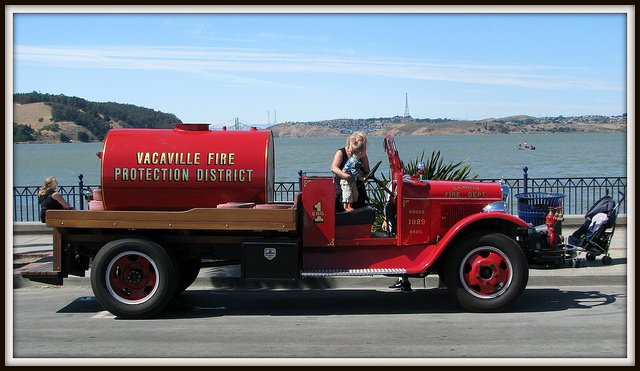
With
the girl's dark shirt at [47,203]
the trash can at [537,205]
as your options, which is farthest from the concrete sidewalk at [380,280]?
the trash can at [537,205]

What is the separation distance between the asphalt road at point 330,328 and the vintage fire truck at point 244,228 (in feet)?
1.56

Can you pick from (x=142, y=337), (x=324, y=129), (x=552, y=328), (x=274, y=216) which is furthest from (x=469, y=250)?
(x=324, y=129)

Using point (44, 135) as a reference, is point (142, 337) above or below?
below

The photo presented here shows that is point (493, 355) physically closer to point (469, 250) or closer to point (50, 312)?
point (469, 250)

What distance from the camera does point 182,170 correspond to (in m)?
7.05

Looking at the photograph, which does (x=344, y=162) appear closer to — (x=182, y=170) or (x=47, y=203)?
(x=182, y=170)

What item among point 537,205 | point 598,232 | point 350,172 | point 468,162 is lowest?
point 598,232

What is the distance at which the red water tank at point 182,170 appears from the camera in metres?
7.06

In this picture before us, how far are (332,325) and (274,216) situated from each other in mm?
1414

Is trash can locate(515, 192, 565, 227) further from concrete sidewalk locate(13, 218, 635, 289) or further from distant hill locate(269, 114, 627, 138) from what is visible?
distant hill locate(269, 114, 627, 138)

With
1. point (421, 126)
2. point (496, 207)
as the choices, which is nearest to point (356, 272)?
point (496, 207)

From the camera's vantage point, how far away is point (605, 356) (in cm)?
554

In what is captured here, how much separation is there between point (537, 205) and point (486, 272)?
3481 millimetres

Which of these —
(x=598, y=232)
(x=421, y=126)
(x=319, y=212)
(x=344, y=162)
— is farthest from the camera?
(x=421, y=126)
